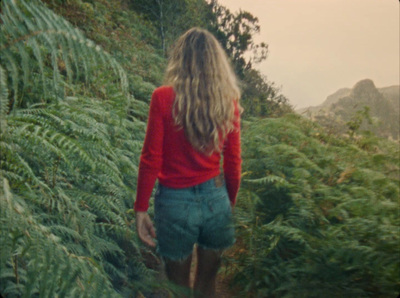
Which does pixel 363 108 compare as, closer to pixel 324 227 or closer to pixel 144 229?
pixel 324 227

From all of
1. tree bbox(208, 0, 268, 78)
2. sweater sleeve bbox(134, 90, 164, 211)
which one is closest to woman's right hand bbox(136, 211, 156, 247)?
sweater sleeve bbox(134, 90, 164, 211)

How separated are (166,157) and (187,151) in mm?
138

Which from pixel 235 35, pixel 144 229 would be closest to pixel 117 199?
pixel 144 229

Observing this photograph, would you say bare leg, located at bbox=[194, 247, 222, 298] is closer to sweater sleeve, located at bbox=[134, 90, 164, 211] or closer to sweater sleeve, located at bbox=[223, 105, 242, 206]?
sweater sleeve, located at bbox=[223, 105, 242, 206]

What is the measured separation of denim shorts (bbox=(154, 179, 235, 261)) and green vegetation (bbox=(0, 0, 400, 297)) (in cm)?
28

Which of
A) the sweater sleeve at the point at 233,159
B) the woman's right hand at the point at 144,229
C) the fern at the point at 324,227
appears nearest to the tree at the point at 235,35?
the fern at the point at 324,227

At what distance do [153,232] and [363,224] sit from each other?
52.0 inches

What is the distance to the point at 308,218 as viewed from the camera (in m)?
2.73

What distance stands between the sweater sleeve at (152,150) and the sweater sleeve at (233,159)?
0.51m

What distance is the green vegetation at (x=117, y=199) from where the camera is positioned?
1.60m

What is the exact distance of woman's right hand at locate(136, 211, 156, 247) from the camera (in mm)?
2215

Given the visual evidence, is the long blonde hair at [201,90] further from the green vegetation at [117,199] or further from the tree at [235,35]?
the tree at [235,35]

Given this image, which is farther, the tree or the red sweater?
the tree

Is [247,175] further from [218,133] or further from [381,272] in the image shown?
[381,272]
